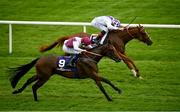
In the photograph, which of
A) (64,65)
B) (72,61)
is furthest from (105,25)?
(64,65)

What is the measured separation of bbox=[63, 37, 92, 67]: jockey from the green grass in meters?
0.92

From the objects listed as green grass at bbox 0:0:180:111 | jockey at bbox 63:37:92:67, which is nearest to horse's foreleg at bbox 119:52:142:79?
green grass at bbox 0:0:180:111

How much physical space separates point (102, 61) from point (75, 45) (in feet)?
11.4

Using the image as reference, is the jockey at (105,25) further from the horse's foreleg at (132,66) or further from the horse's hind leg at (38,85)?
the horse's hind leg at (38,85)

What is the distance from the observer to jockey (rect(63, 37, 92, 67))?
13.1m

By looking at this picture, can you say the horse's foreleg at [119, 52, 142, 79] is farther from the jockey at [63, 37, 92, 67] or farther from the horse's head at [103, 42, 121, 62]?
the jockey at [63, 37, 92, 67]

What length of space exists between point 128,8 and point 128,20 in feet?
3.63

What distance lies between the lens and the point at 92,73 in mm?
12906

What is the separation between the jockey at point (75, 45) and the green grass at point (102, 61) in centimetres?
92

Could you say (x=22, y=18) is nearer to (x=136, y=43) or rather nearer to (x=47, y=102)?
(x=136, y=43)

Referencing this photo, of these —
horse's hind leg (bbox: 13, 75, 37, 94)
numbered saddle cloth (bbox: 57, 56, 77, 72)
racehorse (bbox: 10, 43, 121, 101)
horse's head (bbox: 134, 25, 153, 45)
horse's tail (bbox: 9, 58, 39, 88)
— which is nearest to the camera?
racehorse (bbox: 10, 43, 121, 101)

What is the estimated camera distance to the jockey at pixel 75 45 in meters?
13.1

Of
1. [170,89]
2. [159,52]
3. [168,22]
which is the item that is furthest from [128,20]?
[170,89]

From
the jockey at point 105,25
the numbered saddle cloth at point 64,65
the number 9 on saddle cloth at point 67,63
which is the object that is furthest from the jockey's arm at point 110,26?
the numbered saddle cloth at point 64,65
